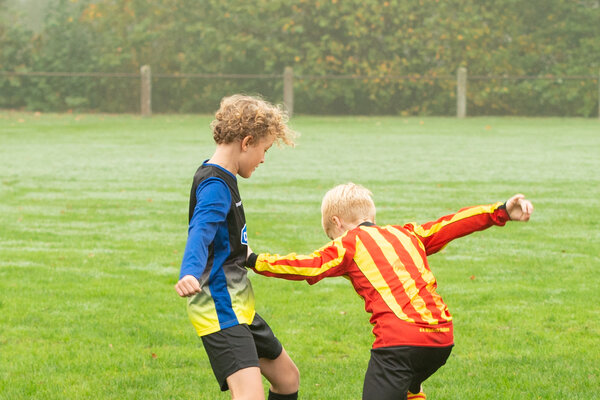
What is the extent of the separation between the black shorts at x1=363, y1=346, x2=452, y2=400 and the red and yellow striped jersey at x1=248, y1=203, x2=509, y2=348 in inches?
1.2

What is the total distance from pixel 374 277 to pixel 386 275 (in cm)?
5

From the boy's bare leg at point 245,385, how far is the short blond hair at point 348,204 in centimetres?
70

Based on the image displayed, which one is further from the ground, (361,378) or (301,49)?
(301,49)

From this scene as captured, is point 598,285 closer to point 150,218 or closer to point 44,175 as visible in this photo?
point 150,218

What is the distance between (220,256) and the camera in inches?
144

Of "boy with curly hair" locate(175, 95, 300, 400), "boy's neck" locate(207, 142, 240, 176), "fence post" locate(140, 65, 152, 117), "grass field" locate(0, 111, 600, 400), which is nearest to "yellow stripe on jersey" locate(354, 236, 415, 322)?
"boy with curly hair" locate(175, 95, 300, 400)

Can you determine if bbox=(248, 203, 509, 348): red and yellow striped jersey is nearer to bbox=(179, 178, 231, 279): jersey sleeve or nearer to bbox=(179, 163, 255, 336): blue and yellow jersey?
bbox=(179, 163, 255, 336): blue and yellow jersey

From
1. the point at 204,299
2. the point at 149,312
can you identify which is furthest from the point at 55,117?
the point at 204,299

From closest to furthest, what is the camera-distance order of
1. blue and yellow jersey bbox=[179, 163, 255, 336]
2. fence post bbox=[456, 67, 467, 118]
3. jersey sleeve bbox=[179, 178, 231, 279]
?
jersey sleeve bbox=[179, 178, 231, 279] < blue and yellow jersey bbox=[179, 163, 255, 336] < fence post bbox=[456, 67, 467, 118]

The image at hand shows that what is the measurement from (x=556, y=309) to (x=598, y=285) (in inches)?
37.5

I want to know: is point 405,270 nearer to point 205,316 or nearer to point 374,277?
point 374,277

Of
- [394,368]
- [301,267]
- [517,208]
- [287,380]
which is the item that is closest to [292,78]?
[287,380]

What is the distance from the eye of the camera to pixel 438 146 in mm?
20859

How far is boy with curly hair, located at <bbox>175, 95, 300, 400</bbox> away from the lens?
359 centimetres
